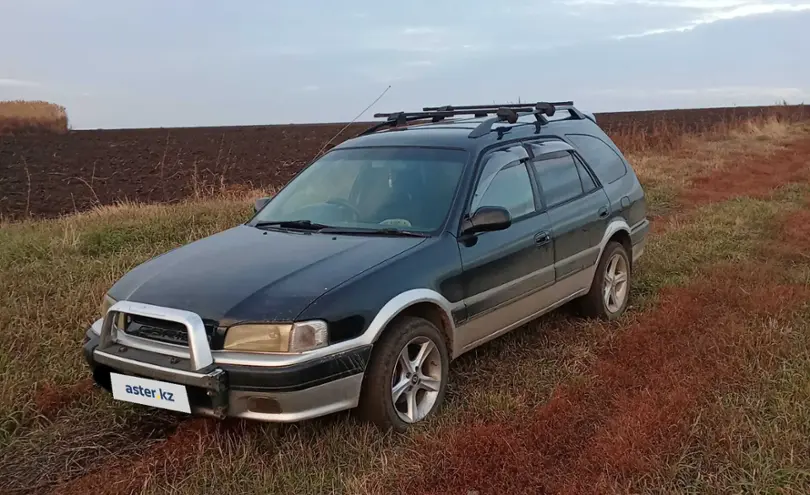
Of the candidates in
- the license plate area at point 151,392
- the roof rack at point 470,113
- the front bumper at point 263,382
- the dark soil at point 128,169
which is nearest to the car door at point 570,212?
the roof rack at point 470,113

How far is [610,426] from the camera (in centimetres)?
374

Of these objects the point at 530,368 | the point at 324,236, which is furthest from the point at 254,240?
the point at 530,368

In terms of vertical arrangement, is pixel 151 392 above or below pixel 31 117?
below

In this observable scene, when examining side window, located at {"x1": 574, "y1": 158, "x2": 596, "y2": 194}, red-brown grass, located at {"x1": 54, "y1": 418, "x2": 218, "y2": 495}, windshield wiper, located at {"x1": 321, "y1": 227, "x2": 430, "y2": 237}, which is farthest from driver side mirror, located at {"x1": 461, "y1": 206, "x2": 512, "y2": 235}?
red-brown grass, located at {"x1": 54, "y1": 418, "x2": 218, "y2": 495}

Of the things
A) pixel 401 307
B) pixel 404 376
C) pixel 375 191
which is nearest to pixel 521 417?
pixel 404 376

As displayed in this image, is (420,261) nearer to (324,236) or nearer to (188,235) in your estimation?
(324,236)

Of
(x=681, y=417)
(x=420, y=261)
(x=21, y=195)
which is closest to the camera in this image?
(x=681, y=417)

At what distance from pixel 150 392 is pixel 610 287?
150 inches

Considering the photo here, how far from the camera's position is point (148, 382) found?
3.56 meters

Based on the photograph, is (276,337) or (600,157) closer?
(276,337)

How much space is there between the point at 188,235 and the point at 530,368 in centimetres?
473

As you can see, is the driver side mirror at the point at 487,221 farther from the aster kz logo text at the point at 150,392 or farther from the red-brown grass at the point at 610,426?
the aster kz logo text at the point at 150,392

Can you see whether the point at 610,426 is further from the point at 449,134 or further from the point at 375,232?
the point at 449,134

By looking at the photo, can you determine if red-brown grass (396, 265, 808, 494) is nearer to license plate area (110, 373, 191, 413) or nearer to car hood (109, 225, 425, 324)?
car hood (109, 225, 425, 324)
